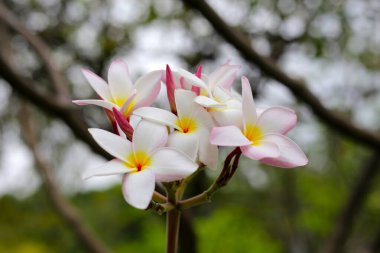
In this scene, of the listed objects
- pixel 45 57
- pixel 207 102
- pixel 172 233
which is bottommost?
pixel 45 57

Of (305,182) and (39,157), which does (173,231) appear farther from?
(305,182)

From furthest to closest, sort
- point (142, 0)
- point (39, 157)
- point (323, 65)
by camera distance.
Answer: point (323, 65)
point (142, 0)
point (39, 157)

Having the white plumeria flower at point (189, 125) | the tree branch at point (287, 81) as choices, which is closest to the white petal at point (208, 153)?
the white plumeria flower at point (189, 125)

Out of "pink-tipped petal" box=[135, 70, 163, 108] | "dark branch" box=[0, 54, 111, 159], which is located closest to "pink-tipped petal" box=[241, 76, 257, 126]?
"pink-tipped petal" box=[135, 70, 163, 108]

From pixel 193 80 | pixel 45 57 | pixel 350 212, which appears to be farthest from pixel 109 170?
pixel 350 212

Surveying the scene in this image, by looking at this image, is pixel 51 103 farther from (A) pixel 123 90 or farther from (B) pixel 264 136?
(B) pixel 264 136

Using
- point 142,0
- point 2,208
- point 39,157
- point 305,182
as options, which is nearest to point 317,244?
point 305,182

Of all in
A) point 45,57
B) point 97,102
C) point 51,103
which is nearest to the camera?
point 97,102

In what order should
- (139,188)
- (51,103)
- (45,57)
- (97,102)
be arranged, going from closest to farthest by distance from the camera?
1. (139,188)
2. (97,102)
3. (51,103)
4. (45,57)
